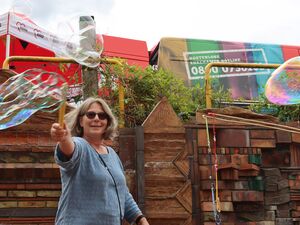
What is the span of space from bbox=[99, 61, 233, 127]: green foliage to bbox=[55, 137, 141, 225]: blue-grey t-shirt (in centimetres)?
275

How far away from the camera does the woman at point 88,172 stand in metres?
2.58

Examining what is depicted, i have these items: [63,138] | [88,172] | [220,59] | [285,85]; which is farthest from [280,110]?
[220,59]

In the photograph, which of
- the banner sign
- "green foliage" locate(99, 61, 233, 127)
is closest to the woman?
"green foliage" locate(99, 61, 233, 127)

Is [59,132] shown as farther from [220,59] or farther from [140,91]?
[220,59]

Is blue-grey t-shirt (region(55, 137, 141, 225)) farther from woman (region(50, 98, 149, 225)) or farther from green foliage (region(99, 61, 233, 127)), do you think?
green foliage (region(99, 61, 233, 127))

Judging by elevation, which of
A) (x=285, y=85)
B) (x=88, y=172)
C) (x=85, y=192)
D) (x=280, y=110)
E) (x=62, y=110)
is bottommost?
(x=85, y=192)

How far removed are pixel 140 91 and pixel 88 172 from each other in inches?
131

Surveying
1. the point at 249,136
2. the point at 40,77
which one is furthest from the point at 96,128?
the point at 249,136

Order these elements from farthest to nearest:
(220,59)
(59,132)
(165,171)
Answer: (220,59) < (165,171) < (59,132)

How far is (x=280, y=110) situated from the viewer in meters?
6.43

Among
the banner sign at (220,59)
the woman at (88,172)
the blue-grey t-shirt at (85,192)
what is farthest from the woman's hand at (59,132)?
the banner sign at (220,59)

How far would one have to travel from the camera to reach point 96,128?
2896 mm

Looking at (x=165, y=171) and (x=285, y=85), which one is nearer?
(x=165, y=171)

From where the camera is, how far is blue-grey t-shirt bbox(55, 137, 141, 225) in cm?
261
